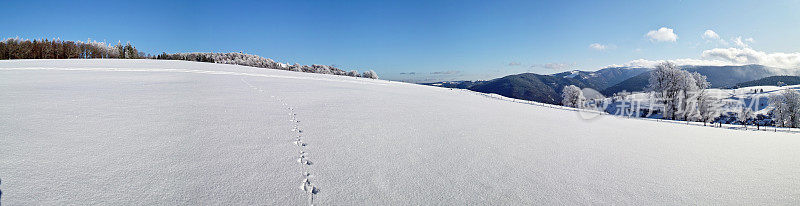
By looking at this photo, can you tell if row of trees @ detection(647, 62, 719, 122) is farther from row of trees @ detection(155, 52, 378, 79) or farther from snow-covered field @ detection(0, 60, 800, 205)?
row of trees @ detection(155, 52, 378, 79)

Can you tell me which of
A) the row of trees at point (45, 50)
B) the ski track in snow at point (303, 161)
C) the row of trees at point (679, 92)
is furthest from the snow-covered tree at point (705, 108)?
the row of trees at point (45, 50)

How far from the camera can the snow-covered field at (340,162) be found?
4.04 metres

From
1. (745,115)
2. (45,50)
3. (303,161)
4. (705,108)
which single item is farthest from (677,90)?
(45,50)

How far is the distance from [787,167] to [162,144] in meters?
13.3

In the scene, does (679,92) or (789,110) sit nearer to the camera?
(679,92)

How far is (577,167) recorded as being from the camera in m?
5.66

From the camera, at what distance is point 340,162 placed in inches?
208

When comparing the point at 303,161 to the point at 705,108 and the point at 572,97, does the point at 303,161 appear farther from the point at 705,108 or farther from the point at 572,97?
the point at 572,97

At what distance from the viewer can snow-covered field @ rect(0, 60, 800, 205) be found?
4035 mm

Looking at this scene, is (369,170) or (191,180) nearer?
(191,180)

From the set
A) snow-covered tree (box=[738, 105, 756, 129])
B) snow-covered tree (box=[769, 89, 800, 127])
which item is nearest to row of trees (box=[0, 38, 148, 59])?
snow-covered tree (box=[769, 89, 800, 127])

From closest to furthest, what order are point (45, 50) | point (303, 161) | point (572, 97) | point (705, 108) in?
point (303, 161)
point (705, 108)
point (45, 50)
point (572, 97)

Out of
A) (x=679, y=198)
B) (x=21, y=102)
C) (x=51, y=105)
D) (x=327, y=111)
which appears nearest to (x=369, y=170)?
(x=679, y=198)

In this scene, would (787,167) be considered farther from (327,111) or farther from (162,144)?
(162,144)
